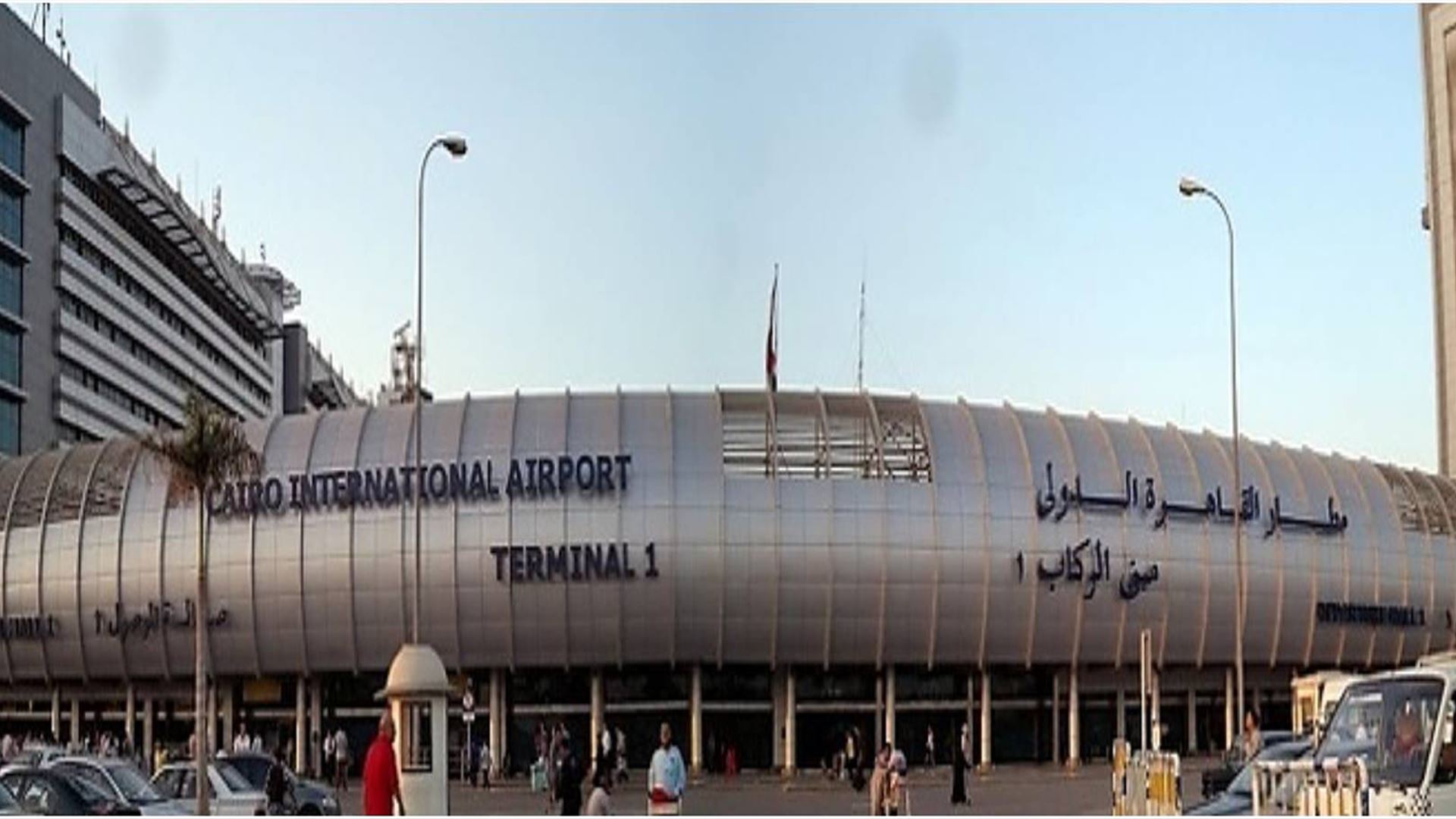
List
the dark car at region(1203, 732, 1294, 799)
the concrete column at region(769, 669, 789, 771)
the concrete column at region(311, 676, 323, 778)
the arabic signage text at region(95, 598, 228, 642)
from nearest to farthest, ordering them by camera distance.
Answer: the dark car at region(1203, 732, 1294, 799) → the concrete column at region(769, 669, 789, 771) → the concrete column at region(311, 676, 323, 778) → the arabic signage text at region(95, 598, 228, 642)

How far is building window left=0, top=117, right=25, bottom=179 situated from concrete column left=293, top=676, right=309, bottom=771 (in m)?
55.6

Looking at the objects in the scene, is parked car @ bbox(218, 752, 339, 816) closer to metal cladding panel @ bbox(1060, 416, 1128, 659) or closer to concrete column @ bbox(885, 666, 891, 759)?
concrete column @ bbox(885, 666, 891, 759)

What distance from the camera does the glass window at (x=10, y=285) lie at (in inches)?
4345

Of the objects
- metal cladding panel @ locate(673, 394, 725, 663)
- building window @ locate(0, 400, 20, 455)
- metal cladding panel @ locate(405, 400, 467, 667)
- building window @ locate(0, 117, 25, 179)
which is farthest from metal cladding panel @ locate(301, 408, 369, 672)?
building window @ locate(0, 117, 25, 179)

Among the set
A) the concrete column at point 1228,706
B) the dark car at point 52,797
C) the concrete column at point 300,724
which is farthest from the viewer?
the concrete column at point 1228,706

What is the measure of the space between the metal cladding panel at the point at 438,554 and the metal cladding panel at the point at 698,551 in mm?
7278

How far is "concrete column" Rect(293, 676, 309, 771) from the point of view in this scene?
2596 inches

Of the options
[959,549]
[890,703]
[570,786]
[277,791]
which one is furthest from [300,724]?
[570,786]

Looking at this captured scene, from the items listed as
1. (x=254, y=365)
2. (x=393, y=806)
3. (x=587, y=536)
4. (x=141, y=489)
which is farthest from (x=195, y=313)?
(x=393, y=806)

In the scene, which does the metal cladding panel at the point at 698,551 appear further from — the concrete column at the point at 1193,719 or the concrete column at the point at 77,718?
the concrete column at the point at 77,718

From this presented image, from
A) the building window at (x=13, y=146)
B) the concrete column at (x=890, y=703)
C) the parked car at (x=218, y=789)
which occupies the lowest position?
the concrete column at (x=890, y=703)

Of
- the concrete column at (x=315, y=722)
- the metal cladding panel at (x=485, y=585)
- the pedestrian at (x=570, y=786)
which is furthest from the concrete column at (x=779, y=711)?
the pedestrian at (x=570, y=786)

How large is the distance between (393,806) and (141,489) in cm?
4859

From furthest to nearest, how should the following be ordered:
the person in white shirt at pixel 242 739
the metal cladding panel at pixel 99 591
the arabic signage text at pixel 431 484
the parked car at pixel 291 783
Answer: the metal cladding panel at pixel 99 591 → the arabic signage text at pixel 431 484 → the person in white shirt at pixel 242 739 → the parked car at pixel 291 783
